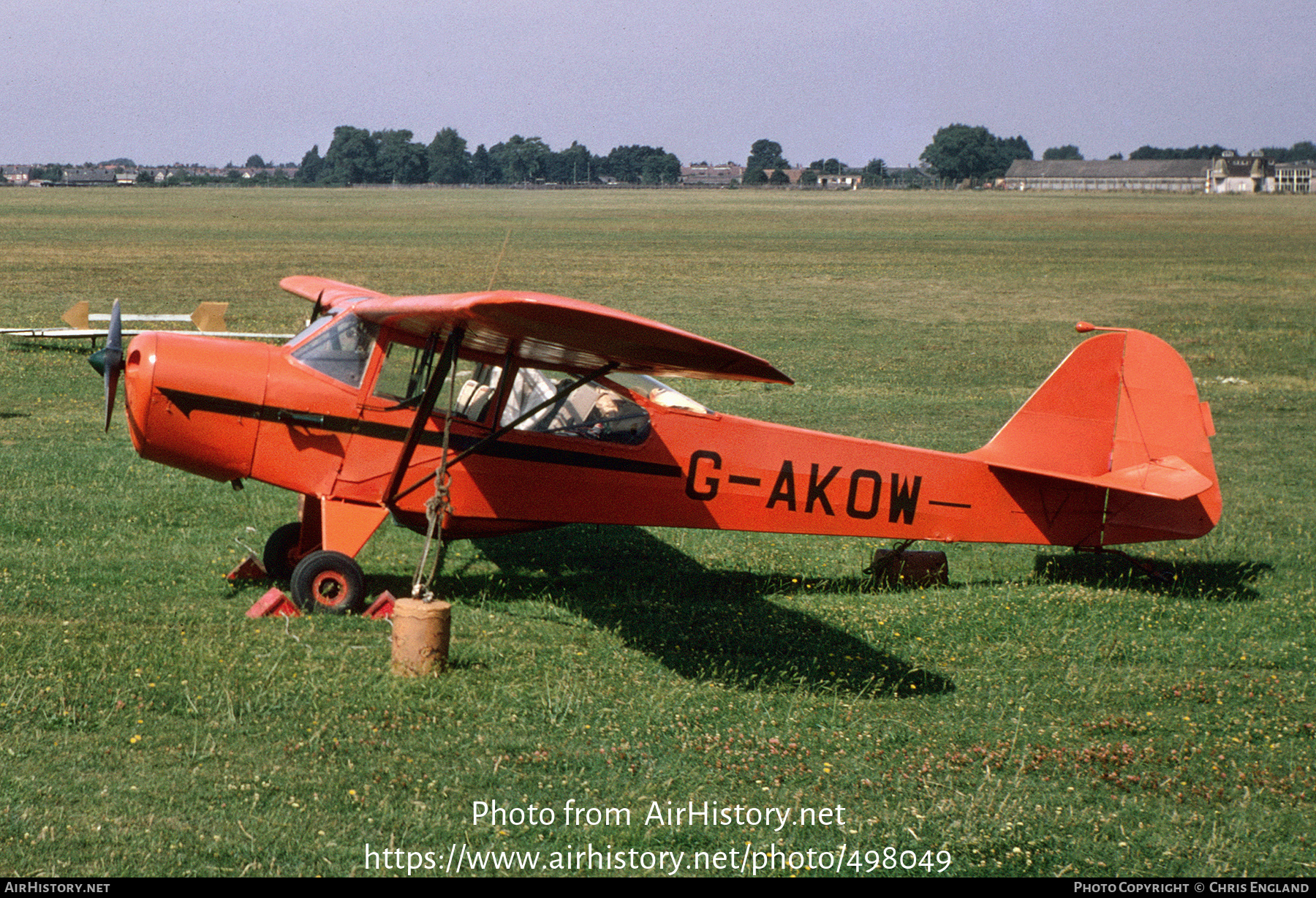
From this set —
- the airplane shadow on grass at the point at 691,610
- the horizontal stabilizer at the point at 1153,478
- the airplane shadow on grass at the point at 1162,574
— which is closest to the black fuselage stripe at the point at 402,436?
the airplane shadow on grass at the point at 691,610

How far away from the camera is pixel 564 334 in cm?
646

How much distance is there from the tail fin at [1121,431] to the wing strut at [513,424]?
3.31m

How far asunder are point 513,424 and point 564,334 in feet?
6.11

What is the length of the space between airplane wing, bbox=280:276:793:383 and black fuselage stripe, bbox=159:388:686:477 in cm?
72

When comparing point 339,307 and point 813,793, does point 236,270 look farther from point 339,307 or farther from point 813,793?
point 813,793

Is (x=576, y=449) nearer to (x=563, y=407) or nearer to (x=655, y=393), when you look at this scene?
(x=563, y=407)

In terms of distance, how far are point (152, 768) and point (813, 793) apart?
126 inches

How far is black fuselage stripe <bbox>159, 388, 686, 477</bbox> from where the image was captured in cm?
828

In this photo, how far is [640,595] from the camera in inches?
372

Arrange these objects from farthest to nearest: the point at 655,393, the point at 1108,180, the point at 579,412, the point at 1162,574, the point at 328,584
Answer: the point at 1108,180
the point at 1162,574
the point at 655,393
the point at 579,412
the point at 328,584

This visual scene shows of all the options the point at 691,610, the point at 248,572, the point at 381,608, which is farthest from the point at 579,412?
the point at 248,572

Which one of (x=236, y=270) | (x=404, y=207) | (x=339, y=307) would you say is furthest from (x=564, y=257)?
(x=404, y=207)

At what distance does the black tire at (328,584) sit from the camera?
8297 millimetres

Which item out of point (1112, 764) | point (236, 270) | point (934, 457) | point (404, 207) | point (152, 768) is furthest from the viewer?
point (404, 207)
